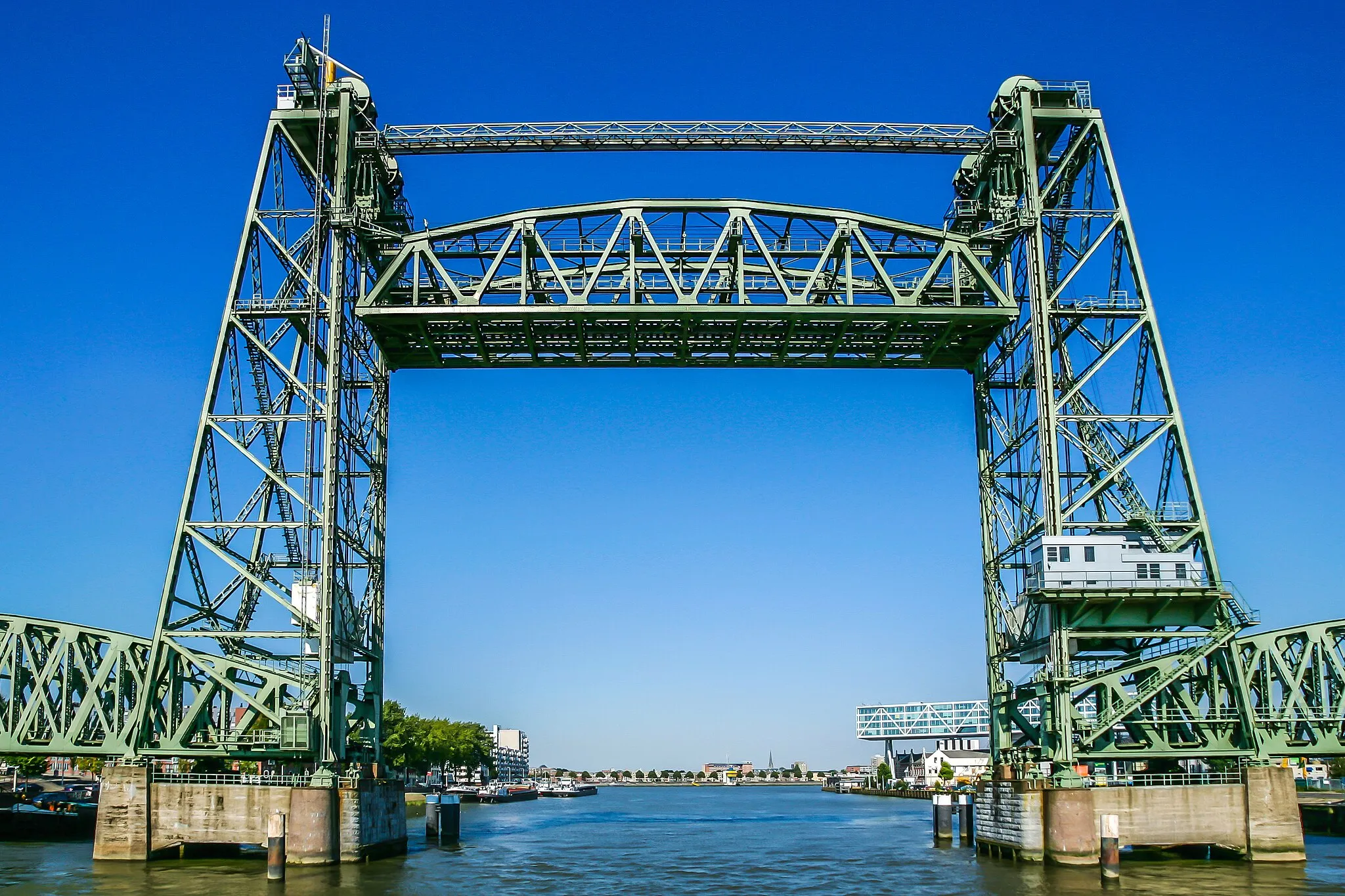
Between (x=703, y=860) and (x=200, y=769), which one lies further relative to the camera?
(x=703, y=860)

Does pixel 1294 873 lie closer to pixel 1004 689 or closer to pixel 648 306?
pixel 1004 689

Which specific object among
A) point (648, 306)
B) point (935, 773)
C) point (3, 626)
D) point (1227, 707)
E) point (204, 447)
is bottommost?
point (935, 773)

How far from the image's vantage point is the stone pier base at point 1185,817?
1280 inches

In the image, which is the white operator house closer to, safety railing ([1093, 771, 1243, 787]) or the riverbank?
safety railing ([1093, 771, 1243, 787])

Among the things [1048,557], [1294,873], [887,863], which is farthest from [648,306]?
[1294,873]

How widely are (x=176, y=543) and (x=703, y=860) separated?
66.5 feet

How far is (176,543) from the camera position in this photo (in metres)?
35.3

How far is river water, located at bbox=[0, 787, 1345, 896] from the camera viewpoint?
29812 mm

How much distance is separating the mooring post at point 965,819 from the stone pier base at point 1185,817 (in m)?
11.2

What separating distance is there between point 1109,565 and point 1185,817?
22.5ft

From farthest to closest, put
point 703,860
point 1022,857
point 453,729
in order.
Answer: point 453,729
point 703,860
point 1022,857

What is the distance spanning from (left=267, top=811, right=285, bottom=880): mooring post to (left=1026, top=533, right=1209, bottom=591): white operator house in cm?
2116

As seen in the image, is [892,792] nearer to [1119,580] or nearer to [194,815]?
[1119,580]

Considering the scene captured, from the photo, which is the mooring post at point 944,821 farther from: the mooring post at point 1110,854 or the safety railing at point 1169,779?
the mooring post at point 1110,854
